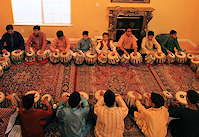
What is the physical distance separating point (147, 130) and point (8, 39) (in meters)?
3.92

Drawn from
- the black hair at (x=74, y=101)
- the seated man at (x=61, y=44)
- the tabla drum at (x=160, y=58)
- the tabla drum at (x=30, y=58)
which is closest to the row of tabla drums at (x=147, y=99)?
the black hair at (x=74, y=101)

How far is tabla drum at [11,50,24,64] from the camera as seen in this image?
16.1 feet

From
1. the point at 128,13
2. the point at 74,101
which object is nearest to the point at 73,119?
the point at 74,101

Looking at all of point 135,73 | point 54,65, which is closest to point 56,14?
point 54,65

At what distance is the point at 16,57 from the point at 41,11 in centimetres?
191

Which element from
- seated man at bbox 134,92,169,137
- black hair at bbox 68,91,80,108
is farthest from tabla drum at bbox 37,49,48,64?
seated man at bbox 134,92,169,137

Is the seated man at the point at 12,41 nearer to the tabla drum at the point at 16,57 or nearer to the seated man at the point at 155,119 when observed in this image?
the tabla drum at the point at 16,57

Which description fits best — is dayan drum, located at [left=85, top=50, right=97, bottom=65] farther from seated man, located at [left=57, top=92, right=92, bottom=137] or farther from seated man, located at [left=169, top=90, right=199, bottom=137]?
seated man, located at [left=169, top=90, right=199, bottom=137]

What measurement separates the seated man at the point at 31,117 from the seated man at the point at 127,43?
2.82m

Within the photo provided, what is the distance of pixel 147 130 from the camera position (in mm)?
3109

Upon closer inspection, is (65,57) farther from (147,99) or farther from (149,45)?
(147,99)

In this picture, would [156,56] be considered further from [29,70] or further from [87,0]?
[29,70]

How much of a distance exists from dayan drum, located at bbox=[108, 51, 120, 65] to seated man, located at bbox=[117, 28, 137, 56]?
311mm

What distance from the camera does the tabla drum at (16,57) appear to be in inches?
193
